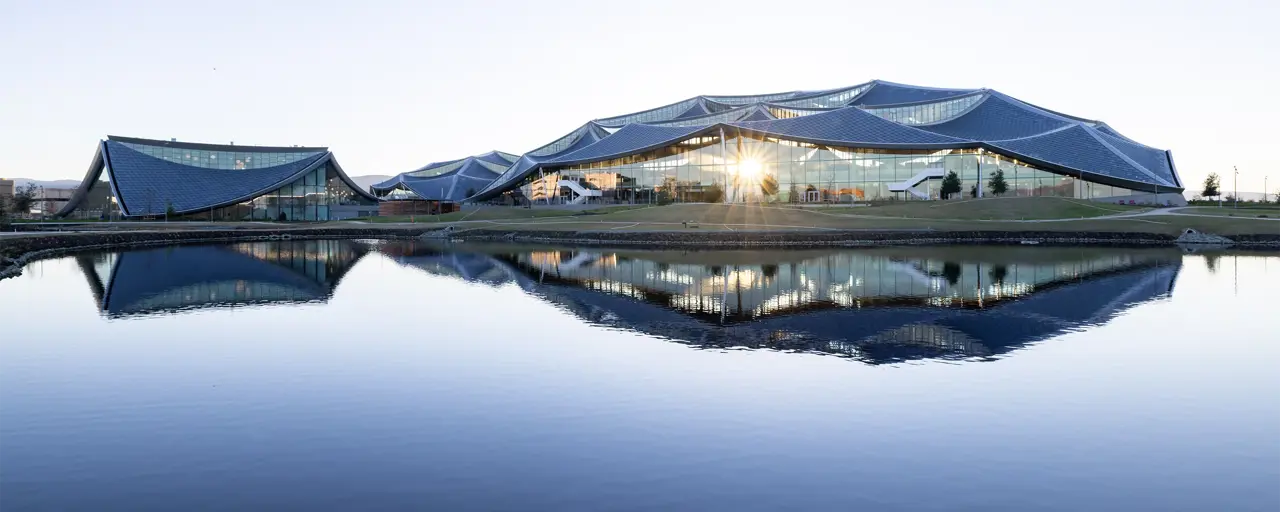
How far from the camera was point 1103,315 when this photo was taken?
95.3 feet

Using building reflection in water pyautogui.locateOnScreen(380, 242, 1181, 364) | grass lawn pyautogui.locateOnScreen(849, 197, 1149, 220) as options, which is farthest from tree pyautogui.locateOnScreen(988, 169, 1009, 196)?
building reflection in water pyautogui.locateOnScreen(380, 242, 1181, 364)

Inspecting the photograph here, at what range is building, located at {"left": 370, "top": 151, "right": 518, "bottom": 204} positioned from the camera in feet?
499

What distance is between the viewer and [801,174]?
104 metres

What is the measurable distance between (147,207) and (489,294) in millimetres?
92335

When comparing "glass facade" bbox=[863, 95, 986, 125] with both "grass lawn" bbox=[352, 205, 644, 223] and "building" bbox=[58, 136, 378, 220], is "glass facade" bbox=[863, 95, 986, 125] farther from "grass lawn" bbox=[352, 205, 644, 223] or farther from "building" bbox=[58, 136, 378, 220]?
"building" bbox=[58, 136, 378, 220]

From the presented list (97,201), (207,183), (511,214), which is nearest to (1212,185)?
(511,214)

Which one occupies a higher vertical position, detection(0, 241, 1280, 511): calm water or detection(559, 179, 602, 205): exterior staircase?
detection(559, 179, 602, 205): exterior staircase

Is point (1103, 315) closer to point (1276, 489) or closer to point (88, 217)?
point (1276, 489)

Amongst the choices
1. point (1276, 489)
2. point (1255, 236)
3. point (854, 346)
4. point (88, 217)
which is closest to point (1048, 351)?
point (854, 346)

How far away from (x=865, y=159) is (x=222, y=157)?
87142 mm

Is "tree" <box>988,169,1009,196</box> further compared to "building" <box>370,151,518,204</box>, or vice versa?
"building" <box>370,151,518,204</box>

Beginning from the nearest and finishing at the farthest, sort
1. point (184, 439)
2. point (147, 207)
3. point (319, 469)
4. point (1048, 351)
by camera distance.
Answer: point (319, 469) < point (184, 439) < point (1048, 351) < point (147, 207)

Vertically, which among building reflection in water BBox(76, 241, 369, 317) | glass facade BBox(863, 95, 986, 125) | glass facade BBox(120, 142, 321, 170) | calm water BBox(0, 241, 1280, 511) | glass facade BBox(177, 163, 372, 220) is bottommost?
calm water BBox(0, 241, 1280, 511)

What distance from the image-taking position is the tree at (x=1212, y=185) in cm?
11188
